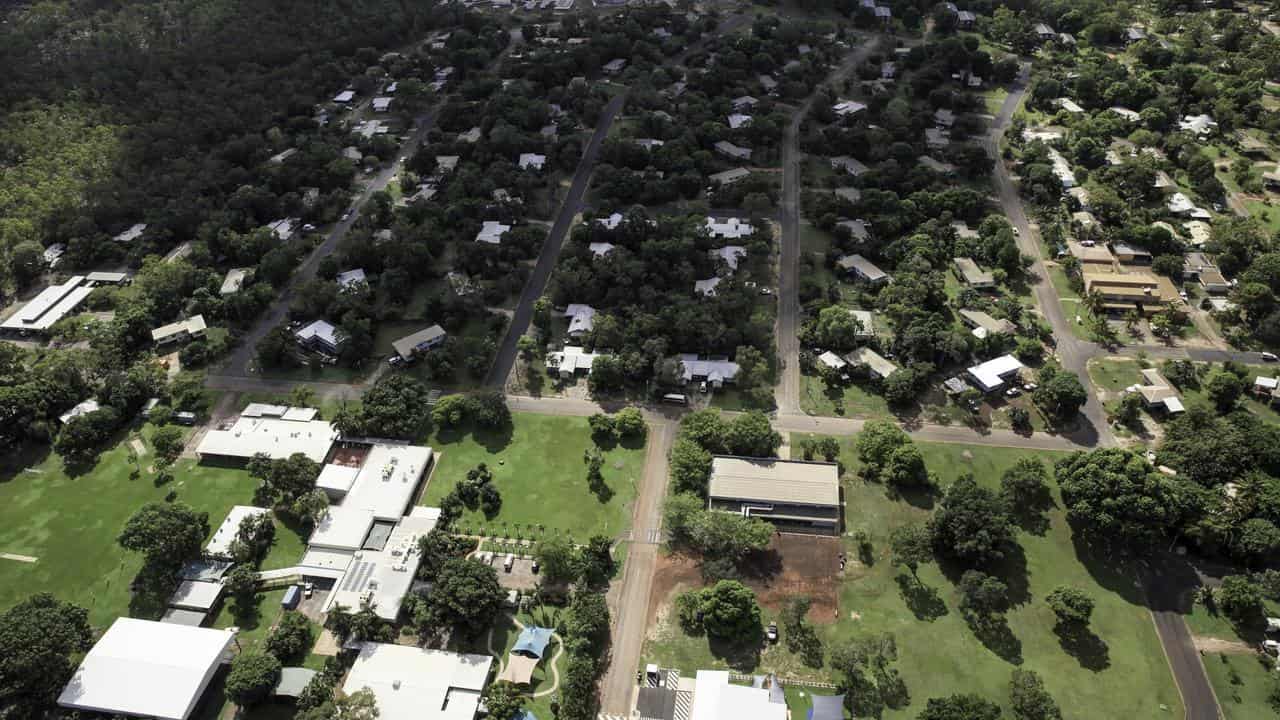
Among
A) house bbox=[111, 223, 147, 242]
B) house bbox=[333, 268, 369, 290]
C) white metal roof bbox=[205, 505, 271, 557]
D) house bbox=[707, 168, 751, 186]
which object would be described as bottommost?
white metal roof bbox=[205, 505, 271, 557]

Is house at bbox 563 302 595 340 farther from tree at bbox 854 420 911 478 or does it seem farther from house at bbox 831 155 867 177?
house at bbox 831 155 867 177

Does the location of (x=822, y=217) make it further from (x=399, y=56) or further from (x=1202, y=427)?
(x=399, y=56)

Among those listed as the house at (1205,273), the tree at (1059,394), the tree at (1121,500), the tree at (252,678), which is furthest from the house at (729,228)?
the tree at (252,678)

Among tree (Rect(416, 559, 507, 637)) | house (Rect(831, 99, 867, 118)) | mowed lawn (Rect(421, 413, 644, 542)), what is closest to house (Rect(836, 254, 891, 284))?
mowed lawn (Rect(421, 413, 644, 542))

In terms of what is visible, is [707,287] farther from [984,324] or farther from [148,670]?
[148,670]

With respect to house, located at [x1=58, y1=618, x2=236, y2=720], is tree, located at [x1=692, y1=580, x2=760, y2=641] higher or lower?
lower

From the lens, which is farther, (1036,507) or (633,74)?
(633,74)

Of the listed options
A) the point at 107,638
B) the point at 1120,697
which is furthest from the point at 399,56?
the point at 1120,697

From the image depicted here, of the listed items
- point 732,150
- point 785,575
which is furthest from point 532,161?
point 785,575
